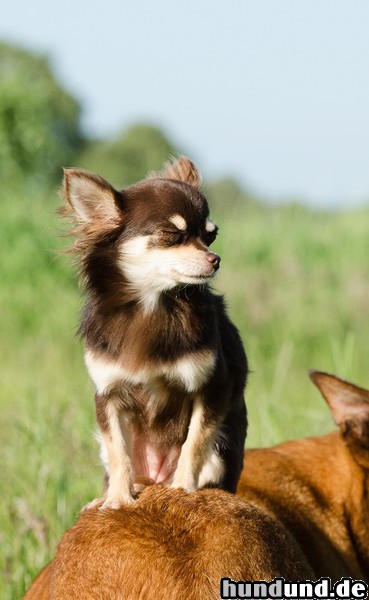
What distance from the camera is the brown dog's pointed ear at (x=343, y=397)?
5.09 metres

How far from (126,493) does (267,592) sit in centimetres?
67

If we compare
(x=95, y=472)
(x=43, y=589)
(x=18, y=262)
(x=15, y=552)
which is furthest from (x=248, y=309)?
(x=43, y=589)

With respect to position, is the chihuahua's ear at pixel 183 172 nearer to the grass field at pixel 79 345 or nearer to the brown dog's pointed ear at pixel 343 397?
the grass field at pixel 79 345

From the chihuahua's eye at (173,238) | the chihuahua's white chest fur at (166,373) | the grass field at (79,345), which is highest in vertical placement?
the chihuahua's eye at (173,238)

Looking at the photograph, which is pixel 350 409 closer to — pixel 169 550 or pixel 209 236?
pixel 209 236

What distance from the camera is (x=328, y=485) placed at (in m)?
5.11

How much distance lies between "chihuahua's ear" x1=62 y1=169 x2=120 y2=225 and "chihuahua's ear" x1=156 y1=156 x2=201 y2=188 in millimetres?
404

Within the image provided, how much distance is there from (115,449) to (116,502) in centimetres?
19

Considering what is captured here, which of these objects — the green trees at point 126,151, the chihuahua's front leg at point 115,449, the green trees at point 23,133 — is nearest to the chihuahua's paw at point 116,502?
the chihuahua's front leg at point 115,449

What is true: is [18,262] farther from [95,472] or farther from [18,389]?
[95,472]

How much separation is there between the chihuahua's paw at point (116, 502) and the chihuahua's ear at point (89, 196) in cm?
98

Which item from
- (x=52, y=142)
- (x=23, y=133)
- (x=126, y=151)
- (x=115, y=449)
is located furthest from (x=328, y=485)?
(x=126, y=151)

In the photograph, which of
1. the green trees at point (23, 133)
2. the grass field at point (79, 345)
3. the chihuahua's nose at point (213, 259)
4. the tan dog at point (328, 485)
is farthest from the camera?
the green trees at point (23, 133)

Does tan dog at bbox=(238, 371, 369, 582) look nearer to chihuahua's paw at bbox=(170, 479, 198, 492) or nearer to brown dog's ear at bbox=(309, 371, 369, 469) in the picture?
brown dog's ear at bbox=(309, 371, 369, 469)
